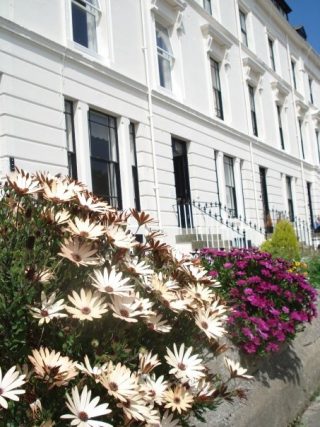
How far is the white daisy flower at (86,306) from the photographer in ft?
5.98

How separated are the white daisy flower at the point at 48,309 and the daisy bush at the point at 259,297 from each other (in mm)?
2413

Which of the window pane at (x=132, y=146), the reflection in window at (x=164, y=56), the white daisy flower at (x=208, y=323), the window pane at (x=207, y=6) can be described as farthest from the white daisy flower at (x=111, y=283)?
the window pane at (x=207, y=6)

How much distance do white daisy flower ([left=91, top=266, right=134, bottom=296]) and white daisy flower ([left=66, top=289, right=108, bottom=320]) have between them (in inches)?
1.7

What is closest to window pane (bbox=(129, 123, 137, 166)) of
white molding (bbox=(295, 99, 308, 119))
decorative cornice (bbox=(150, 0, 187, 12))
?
decorative cornice (bbox=(150, 0, 187, 12))

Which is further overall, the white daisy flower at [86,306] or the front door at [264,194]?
the front door at [264,194]

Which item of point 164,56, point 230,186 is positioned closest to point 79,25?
point 164,56

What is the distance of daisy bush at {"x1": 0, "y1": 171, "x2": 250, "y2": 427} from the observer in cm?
174

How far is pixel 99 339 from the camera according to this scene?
1.95 m

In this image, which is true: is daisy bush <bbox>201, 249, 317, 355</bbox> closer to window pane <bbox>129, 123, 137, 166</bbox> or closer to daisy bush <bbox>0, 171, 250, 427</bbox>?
daisy bush <bbox>0, 171, 250, 427</bbox>

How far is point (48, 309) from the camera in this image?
1814mm

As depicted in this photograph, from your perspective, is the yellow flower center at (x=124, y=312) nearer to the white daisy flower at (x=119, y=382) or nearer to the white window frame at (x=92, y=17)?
the white daisy flower at (x=119, y=382)

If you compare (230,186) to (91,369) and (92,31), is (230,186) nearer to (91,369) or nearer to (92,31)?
(92,31)

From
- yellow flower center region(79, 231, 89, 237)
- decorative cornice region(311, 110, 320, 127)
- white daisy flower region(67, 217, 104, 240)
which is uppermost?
decorative cornice region(311, 110, 320, 127)

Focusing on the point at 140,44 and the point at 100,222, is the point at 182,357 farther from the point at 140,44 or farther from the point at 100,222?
the point at 140,44
